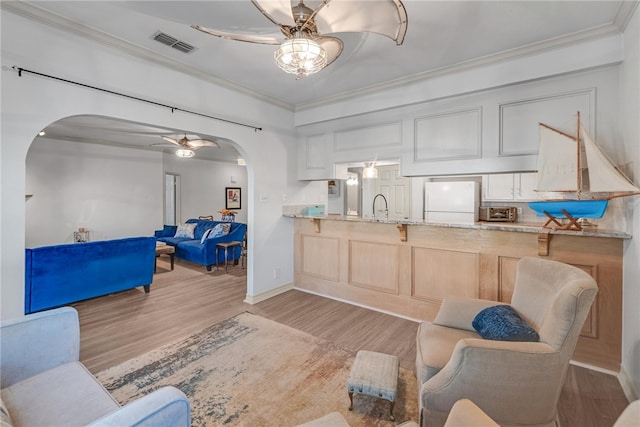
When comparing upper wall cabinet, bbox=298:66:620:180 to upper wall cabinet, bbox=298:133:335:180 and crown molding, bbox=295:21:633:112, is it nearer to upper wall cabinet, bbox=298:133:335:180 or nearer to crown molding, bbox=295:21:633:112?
upper wall cabinet, bbox=298:133:335:180

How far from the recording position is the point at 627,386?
198 cm

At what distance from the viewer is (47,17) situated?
2078 mm

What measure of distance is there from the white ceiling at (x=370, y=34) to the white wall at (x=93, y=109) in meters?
0.15

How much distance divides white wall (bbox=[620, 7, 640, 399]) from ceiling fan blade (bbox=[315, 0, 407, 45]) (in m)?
1.63

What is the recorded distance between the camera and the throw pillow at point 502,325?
59.9 inches

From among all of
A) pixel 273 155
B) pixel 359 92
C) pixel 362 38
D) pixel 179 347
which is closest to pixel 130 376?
pixel 179 347

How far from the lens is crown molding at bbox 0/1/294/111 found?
1989 mm

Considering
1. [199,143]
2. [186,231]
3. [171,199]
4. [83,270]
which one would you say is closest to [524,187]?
[199,143]

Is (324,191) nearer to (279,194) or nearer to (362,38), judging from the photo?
(279,194)

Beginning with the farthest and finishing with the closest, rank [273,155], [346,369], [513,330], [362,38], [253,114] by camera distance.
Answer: [273,155]
[253,114]
[362,38]
[346,369]
[513,330]

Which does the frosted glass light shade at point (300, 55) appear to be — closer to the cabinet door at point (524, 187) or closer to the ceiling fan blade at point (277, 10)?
the ceiling fan blade at point (277, 10)

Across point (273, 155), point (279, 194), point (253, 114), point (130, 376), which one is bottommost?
point (130, 376)

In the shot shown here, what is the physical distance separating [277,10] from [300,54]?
0.25 metres

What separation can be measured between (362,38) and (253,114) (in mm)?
1759
